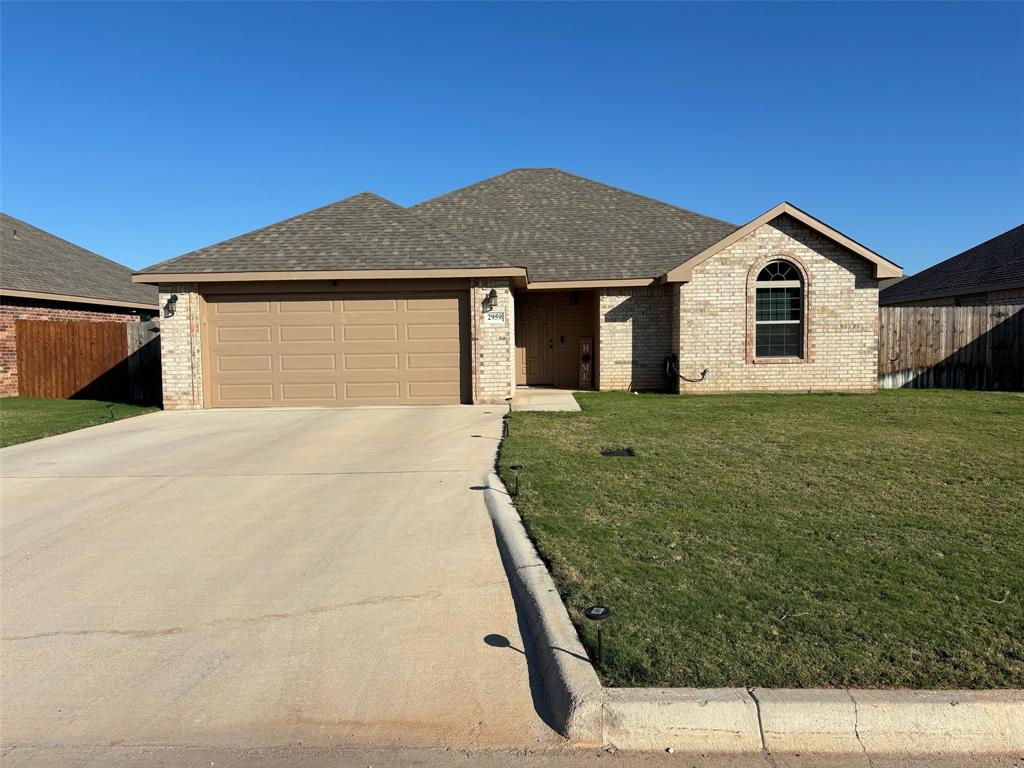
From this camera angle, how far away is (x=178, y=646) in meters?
3.76

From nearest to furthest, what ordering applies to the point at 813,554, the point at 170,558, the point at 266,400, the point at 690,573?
the point at 690,573
the point at 813,554
the point at 170,558
the point at 266,400

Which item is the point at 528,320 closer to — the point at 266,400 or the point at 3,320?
the point at 266,400

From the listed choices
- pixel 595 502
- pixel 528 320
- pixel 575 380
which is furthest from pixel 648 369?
pixel 595 502

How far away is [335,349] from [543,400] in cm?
457

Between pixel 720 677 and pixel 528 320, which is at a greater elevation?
pixel 528 320

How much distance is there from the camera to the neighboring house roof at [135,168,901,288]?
13719mm

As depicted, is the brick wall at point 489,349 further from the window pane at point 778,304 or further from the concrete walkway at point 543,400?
the window pane at point 778,304

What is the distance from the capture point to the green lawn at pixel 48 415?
11188 millimetres

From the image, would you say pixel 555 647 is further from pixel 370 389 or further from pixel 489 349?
pixel 370 389

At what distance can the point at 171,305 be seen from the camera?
45.7 feet

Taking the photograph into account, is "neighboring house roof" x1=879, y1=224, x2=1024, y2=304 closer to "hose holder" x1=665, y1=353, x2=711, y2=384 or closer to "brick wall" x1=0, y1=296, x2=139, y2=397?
"hose holder" x1=665, y1=353, x2=711, y2=384

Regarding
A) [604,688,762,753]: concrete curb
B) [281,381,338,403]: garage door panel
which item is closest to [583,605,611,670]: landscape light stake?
[604,688,762,753]: concrete curb

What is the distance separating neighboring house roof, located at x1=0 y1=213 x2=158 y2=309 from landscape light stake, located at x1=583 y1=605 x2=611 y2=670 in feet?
62.8

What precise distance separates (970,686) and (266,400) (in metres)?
13.5
